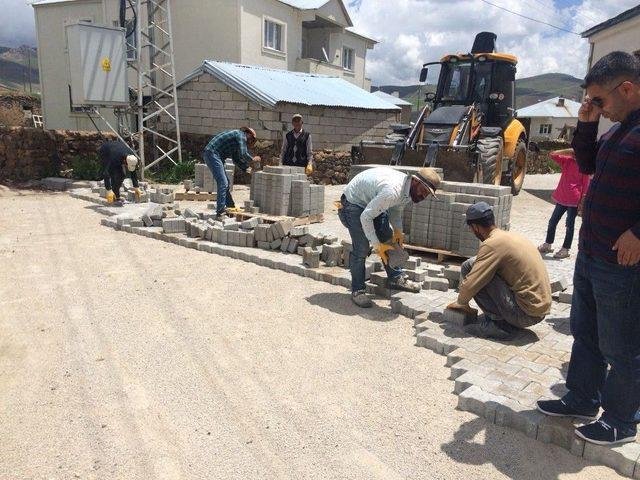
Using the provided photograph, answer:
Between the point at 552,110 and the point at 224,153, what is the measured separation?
48.2m

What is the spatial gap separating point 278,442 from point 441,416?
1.05 m

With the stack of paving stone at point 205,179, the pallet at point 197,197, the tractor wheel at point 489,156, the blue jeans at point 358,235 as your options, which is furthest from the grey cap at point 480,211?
the stack of paving stone at point 205,179

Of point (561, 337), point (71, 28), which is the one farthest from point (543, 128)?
point (561, 337)

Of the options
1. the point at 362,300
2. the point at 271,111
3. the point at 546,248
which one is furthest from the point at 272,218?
the point at 271,111

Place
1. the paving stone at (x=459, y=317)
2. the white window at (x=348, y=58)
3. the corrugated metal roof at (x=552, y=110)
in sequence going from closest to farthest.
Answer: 1. the paving stone at (x=459, y=317)
2. the white window at (x=348, y=58)
3. the corrugated metal roof at (x=552, y=110)

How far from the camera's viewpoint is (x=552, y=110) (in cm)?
4853

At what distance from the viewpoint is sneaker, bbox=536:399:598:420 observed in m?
2.89

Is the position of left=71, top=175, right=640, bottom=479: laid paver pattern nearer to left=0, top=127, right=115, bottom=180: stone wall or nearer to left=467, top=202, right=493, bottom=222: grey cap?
left=467, top=202, right=493, bottom=222: grey cap

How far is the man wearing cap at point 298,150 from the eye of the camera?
8.93 meters

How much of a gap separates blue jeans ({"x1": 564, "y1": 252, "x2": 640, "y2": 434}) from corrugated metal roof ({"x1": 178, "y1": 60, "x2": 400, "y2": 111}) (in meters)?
10.7

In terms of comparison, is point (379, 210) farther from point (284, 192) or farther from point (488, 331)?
point (284, 192)

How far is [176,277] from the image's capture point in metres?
5.82

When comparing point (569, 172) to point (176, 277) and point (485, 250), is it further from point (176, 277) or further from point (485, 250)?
point (176, 277)

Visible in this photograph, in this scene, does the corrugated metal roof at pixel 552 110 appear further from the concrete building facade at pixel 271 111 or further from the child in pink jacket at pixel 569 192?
the child in pink jacket at pixel 569 192
